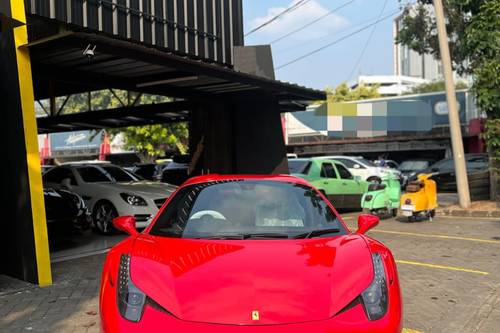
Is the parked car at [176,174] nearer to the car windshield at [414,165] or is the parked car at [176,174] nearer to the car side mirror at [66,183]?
the car side mirror at [66,183]

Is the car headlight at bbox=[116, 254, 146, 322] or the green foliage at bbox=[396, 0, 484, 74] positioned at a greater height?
the green foliage at bbox=[396, 0, 484, 74]

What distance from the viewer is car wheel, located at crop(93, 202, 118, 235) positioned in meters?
10.2

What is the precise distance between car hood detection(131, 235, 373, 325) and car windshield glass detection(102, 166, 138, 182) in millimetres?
8411

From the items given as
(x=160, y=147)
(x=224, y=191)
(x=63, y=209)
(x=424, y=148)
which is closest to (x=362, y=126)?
(x=424, y=148)

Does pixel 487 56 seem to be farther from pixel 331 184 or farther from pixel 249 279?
pixel 249 279

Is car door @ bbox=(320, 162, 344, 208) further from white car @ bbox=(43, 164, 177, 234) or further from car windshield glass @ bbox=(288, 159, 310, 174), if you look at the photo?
white car @ bbox=(43, 164, 177, 234)

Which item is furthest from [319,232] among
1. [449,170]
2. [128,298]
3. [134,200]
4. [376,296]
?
[449,170]

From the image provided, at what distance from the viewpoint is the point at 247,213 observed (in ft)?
13.6

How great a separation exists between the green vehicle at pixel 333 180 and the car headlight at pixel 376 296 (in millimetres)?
9773

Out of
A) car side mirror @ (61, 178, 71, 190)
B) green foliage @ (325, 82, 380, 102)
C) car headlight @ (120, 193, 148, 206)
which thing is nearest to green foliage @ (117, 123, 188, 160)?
green foliage @ (325, 82, 380, 102)

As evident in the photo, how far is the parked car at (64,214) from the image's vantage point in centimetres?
870

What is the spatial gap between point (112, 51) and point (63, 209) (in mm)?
3141

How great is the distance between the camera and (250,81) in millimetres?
10555

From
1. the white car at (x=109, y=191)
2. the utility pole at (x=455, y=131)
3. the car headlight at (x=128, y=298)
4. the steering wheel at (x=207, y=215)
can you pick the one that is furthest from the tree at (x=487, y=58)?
the car headlight at (x=128, y=298)
